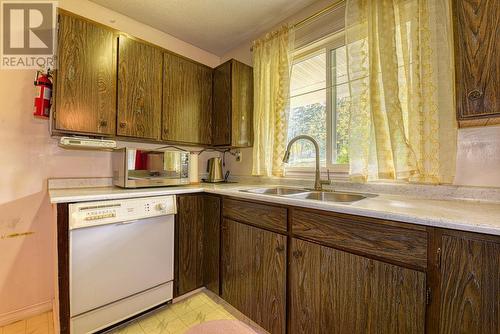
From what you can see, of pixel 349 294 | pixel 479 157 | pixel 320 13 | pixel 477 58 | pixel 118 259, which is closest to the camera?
pixel 477 58

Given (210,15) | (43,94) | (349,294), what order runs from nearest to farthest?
1. (349,294)
2. (43,94)
3. (210,15)

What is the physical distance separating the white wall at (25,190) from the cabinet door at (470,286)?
7.20ft

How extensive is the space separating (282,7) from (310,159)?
1.29 meters

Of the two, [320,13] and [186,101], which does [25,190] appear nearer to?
[186,101]

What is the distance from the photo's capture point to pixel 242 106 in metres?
2.17

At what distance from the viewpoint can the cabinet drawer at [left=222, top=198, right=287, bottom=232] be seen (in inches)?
49.9

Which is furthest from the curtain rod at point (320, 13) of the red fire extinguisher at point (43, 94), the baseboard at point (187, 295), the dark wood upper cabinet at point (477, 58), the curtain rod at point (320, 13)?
the baseboard at point (187, 295)

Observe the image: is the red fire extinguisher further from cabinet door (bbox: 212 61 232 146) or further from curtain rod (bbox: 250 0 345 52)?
curtain rod (bbox: 250 0 345 52)

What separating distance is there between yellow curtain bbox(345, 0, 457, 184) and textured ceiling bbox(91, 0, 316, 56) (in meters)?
0.69

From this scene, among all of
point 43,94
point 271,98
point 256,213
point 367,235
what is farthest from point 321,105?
point 43,94

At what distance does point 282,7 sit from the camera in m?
1.83

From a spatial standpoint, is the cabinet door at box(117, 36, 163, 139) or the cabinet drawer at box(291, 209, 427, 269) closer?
the cabinet drawer at box(291, 209, 427, 269)

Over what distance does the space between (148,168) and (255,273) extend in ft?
3.72

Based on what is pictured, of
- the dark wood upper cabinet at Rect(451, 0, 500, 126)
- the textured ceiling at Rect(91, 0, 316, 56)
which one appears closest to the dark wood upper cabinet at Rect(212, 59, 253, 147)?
the textured ceiling at Rect(91, 0, 316, 56)
